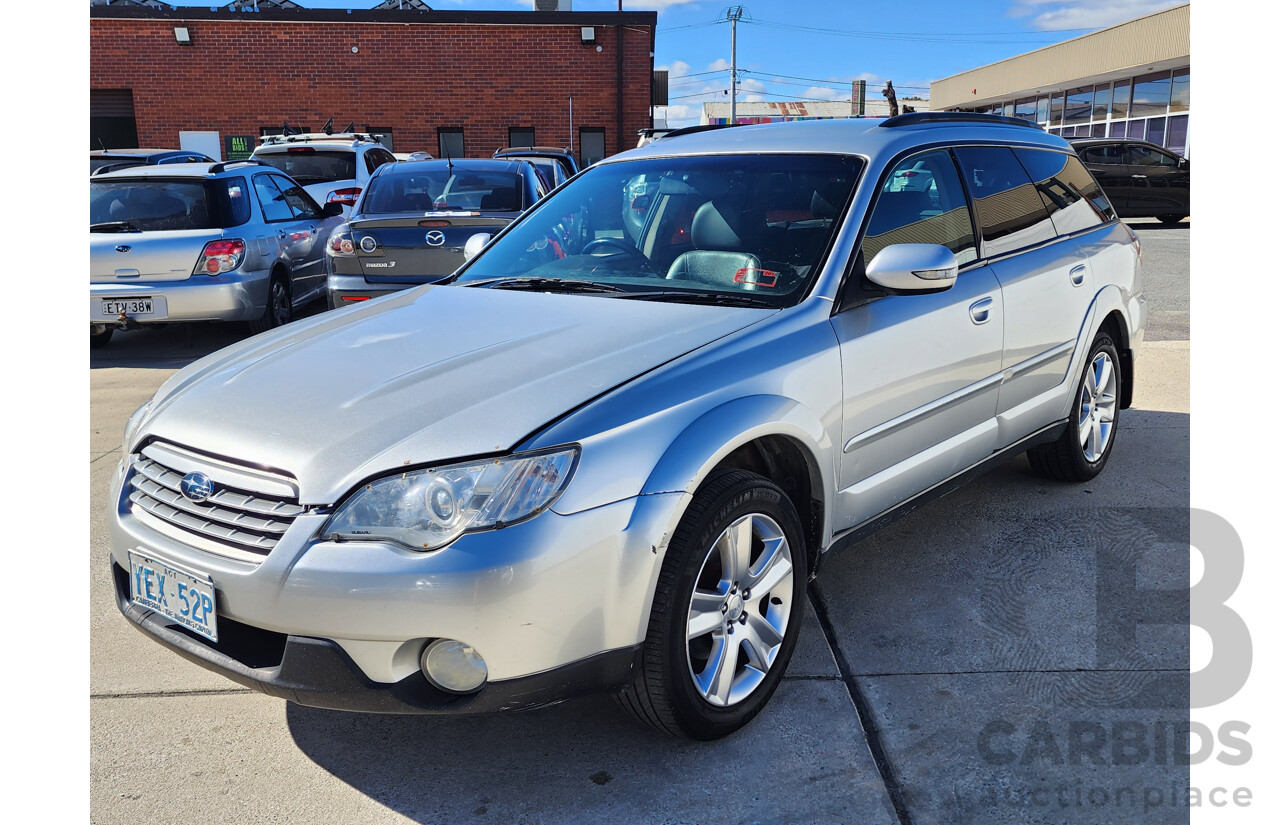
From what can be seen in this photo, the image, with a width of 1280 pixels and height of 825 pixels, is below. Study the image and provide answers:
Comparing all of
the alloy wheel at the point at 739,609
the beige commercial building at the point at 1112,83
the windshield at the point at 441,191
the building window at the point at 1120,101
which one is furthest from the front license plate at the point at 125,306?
the building window at the point at 1120,101

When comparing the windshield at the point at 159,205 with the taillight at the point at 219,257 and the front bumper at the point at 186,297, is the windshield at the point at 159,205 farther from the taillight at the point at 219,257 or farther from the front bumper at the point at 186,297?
the front bumper at the point at 186,297

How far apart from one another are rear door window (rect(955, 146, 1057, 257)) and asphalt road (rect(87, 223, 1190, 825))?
132 centimetres

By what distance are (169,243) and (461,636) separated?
6983 mm

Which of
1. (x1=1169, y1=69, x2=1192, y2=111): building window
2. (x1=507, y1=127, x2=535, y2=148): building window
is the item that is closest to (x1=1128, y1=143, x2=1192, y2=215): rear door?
(x1=1169, y1=69, x2=1192, y2=111): building window

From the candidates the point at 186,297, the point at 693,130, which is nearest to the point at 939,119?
the point at 693,130

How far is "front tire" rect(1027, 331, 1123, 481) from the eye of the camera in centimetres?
475

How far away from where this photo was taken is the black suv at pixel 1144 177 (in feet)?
65.3

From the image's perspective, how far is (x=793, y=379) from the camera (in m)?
2.93

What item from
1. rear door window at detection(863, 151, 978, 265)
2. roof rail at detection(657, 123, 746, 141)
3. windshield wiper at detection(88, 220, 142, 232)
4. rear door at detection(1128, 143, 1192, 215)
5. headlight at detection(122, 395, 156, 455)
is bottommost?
headlight at detection(122, 395, 156, 455)

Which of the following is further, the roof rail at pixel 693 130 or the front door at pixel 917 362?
the roof rail at pixel 693 130

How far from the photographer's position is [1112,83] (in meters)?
31.2

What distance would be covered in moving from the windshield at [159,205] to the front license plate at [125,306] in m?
0.60

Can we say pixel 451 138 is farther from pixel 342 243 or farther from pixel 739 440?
pixel 739 440

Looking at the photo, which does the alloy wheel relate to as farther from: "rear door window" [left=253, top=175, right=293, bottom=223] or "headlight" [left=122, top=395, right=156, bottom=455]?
"rear door window" [left=253, top=175, right=293, bottom=223]
